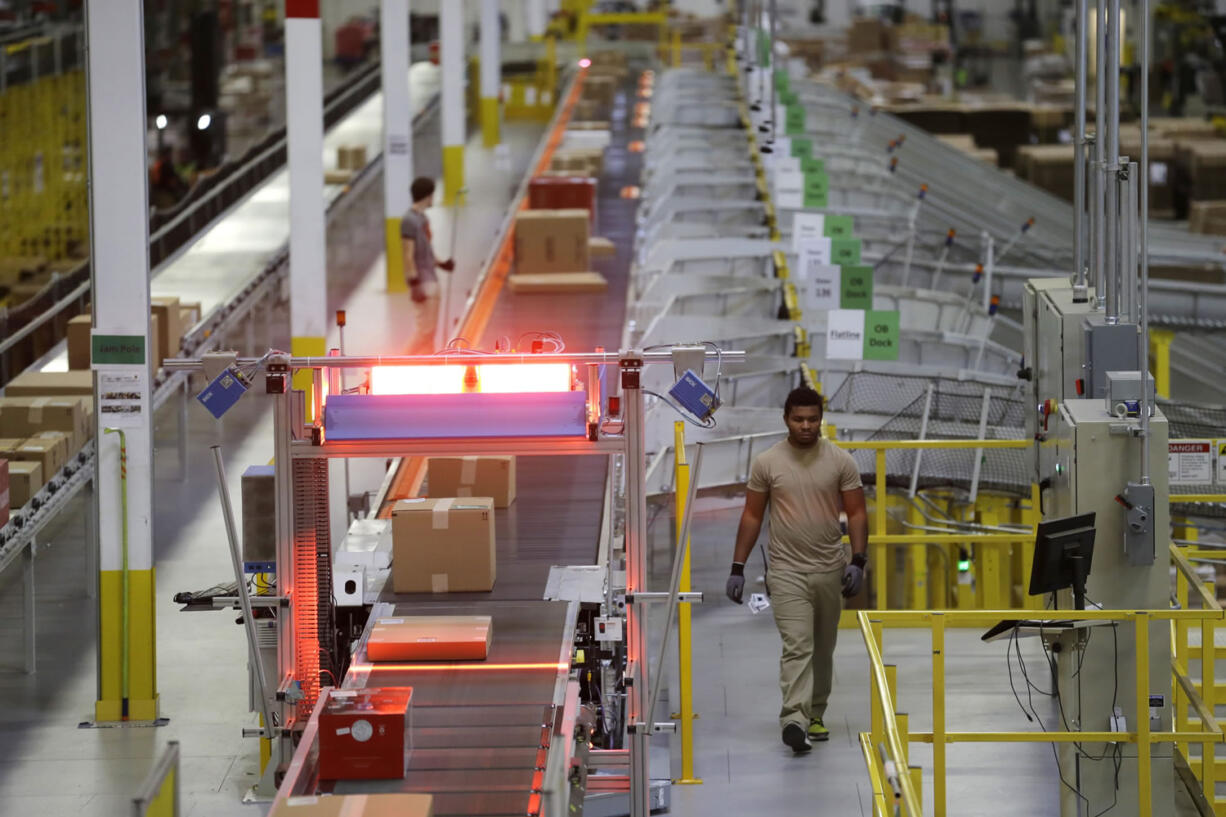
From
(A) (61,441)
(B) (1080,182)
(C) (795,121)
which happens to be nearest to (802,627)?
(B) (1080,182)

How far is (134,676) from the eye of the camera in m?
8.34

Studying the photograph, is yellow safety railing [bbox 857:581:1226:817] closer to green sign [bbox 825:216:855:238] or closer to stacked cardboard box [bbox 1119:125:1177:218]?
green sign [bbox 825:216:855:238]

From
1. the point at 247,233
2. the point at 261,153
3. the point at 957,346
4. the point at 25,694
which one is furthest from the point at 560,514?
the point at 261,153

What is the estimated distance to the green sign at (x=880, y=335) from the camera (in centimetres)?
1007

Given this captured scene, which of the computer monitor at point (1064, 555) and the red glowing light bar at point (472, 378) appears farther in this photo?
the red glowing light bar at point (472, 378)

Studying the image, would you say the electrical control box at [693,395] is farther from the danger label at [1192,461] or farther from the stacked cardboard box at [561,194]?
the stacked cardboard box at [561,194]

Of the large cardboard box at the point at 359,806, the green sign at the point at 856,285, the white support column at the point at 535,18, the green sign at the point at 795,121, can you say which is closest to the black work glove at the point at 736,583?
the large cardboard box at the point at 359,806

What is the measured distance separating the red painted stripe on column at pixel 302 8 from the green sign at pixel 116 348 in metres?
5.01

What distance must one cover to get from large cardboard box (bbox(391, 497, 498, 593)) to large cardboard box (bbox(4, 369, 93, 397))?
4.66 m

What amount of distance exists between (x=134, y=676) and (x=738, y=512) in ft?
14.6

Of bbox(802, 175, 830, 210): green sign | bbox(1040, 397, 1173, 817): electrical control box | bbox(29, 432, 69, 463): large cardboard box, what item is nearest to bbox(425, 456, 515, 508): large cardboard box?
bbox(29, 432, 69, 463): large cardboard box

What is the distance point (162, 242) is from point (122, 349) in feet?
30.9

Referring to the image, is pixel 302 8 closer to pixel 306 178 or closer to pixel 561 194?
pixel 306 178

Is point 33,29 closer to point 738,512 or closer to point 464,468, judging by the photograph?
point 738,512
